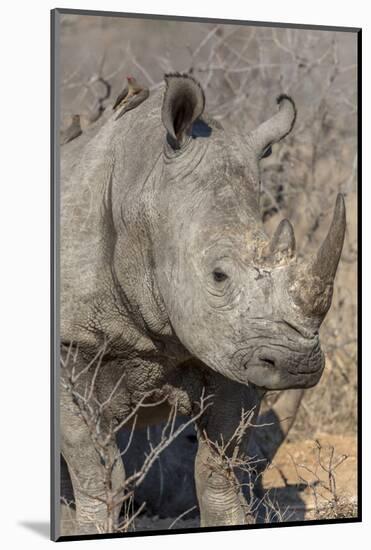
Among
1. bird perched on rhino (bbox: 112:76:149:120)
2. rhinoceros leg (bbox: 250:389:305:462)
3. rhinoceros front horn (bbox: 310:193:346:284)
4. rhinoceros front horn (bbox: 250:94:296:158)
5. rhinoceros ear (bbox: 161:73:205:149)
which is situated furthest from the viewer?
rhinoceros leg (bbox: 250:389:305:462)

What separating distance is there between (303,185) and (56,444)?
4.13 m

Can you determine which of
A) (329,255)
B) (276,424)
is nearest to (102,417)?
(329,255)

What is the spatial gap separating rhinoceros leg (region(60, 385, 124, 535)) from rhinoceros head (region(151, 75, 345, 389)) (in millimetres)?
733

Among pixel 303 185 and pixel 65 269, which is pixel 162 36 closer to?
pixel 303 185

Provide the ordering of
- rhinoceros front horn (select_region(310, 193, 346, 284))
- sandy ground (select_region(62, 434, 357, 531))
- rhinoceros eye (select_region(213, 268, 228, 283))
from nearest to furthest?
rhinoceros front horn (select_region(310, 193, 346, 284)) < rhinoceros eye (select_region(213, 268, 228, 283)) < sandy ground (select_region(62, 434, 357, 531))

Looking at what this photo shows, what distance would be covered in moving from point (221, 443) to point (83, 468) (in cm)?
72

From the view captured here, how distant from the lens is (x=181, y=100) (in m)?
6.62

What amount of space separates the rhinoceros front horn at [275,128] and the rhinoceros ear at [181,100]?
47 centimetres

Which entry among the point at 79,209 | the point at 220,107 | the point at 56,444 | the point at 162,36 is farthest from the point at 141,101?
the point at 162,36

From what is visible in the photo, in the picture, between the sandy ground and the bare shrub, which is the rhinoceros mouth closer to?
the bare shrub

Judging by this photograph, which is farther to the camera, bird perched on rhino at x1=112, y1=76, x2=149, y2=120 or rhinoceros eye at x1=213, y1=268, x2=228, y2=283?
bird perched on rhino at x1=112, y1=76, x2=149, y2=120

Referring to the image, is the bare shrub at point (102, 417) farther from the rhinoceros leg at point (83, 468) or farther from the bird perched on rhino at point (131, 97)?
the bird perched on rhino at point (131, 97)

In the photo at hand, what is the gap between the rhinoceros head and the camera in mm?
6195

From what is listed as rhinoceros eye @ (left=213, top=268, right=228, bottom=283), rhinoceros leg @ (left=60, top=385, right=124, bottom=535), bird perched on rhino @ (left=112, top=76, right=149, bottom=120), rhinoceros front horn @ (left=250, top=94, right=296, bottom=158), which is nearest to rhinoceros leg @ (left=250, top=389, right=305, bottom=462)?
rhinoceros leg @ (left=60, top=385, right=124, bottom=535)
